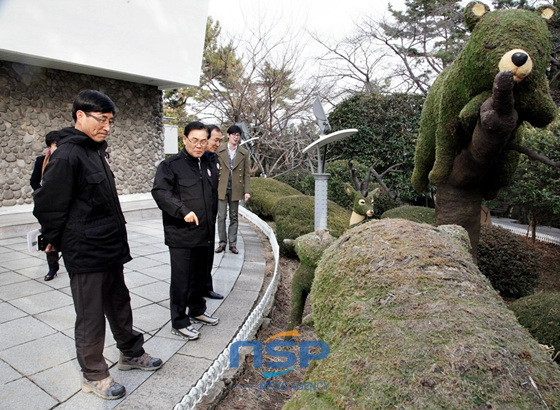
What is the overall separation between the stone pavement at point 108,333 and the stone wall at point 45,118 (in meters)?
3.16

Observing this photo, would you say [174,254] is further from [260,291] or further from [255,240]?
[255,240]

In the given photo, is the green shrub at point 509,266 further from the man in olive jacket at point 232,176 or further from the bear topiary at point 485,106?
the man in olive jacket at point 232,176

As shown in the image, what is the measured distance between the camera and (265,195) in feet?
30.0

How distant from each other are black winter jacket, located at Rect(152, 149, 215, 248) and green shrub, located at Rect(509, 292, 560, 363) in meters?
2.50

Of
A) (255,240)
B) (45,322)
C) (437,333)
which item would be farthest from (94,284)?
(255,240)

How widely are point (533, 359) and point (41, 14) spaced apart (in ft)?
27.7

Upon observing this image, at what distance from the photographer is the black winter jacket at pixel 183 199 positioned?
263 centimetres

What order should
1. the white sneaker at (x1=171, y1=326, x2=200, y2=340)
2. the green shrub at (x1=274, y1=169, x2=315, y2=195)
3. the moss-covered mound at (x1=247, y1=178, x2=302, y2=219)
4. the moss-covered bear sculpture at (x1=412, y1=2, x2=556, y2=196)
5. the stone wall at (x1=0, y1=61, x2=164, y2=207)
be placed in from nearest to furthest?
1. the moss-covered bear sculpture at (x1=412, y1=2, x2=556, y2=196)
2. the white sneaker at (x1=171, y1=326, x2=200, y2=340)
3. the stone wall at (x1=0, y1=61, x2=164, y2=207)
4. the moss-covered mound at (x1=247, y1=178, x2=302, y2=219)
5. the green shrub at (x1=274, y1=169, x2=315, y2=195)

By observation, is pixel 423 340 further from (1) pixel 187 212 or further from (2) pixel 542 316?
(2) pixel 542 316

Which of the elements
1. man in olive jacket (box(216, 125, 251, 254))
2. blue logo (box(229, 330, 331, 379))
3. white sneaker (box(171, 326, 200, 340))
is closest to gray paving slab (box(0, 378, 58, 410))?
white sneaker (box(171, 326, 200, 340))

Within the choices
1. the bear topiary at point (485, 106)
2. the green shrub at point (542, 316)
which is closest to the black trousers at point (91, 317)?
the bear topiary at point (485, 106)

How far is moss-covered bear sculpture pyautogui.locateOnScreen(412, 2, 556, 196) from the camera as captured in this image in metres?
2.47

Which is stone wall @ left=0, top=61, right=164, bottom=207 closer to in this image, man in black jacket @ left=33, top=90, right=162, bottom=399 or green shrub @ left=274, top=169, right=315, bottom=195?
green shrub @ left=274, top=169, right=315, bottom=195

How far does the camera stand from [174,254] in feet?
8.94
